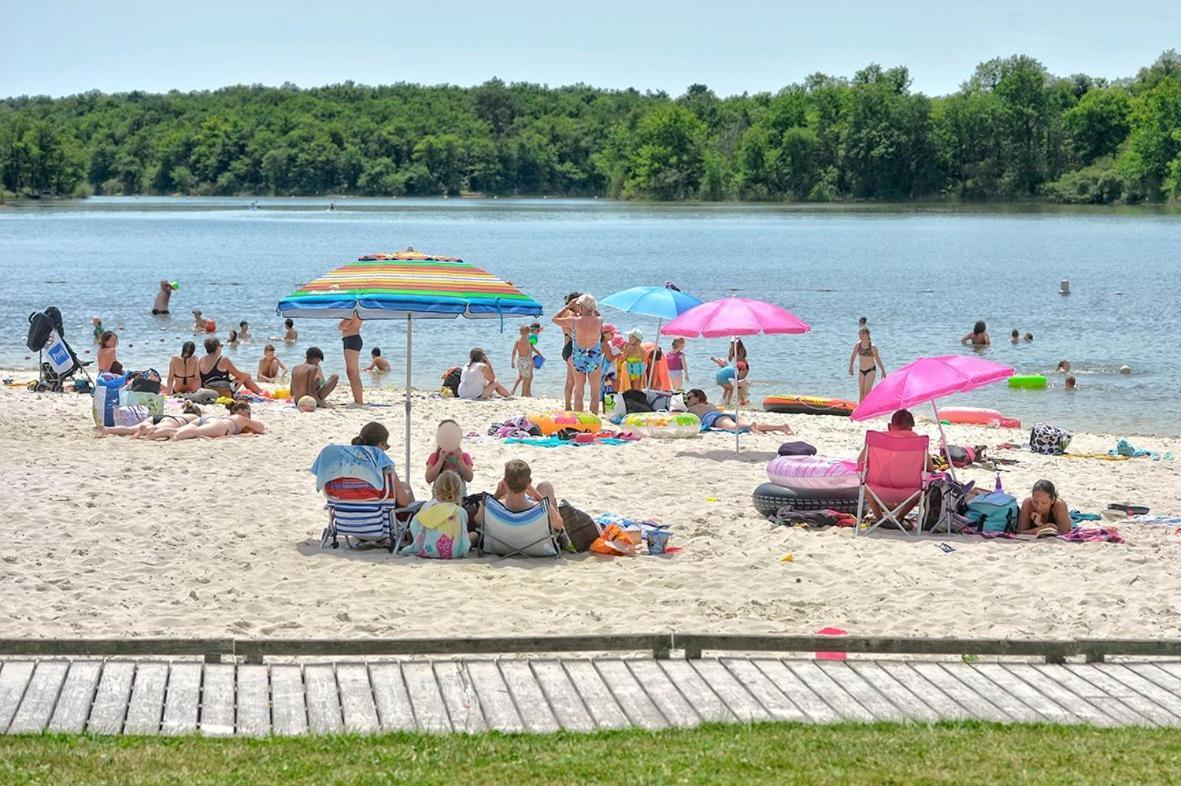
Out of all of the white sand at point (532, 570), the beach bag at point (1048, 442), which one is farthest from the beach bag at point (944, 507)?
the beach bag at point (1048, 442)

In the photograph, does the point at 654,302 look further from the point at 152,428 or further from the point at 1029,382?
the point at 1029,382

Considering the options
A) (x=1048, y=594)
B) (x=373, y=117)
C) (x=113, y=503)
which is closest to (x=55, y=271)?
(x=113, y=503)

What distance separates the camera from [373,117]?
18162 centimetres

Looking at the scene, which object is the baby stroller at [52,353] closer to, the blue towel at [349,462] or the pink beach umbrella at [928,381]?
the blue towel at [349,462]

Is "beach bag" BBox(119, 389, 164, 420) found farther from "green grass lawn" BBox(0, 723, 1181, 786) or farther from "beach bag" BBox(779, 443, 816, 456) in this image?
"green grass lawn" BBox(0, 723, 1181, 786)

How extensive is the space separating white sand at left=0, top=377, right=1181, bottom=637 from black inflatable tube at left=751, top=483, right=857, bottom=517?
22 cm

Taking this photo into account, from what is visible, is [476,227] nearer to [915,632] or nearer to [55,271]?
[55,271]

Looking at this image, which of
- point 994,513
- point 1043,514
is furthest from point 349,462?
point 1043,514

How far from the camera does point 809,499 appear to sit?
11500mm

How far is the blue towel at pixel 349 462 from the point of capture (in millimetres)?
10242

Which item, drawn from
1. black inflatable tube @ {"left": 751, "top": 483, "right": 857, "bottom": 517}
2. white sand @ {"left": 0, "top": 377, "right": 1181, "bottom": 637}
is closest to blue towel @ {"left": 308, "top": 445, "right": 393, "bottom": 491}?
white sand @ {"left": 0, "top": 377, "right": 1181, "bottom": 637}

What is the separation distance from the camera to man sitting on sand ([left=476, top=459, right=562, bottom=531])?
1007cm

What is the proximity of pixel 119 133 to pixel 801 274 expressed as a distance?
483 feet

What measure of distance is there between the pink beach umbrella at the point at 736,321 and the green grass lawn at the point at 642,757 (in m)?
8.39
